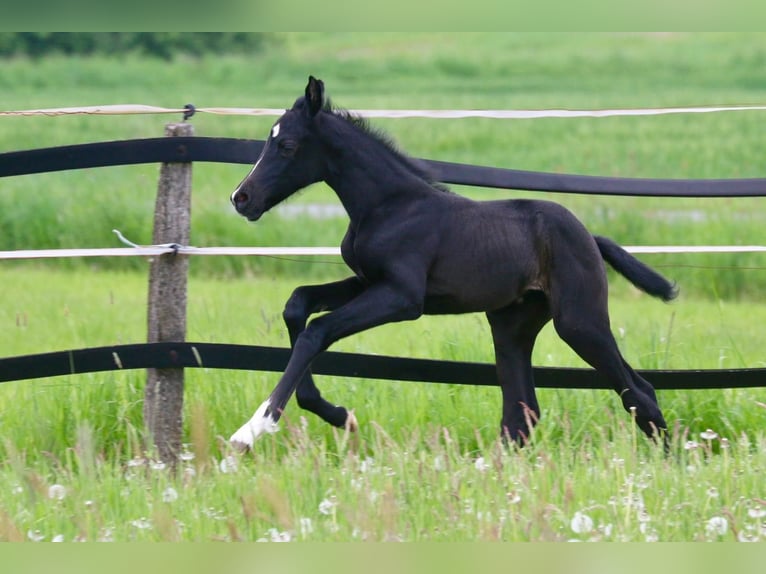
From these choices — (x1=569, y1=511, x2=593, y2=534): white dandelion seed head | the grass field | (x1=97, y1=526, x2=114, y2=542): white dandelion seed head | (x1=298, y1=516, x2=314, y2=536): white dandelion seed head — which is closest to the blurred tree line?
the grass field

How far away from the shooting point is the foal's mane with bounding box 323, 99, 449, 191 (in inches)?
194

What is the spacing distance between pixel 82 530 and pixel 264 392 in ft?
6.56

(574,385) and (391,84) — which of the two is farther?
(391,84)

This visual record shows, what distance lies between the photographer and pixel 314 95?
187 inches

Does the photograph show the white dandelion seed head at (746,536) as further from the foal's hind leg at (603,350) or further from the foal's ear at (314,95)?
the foal's ear at (314,95)

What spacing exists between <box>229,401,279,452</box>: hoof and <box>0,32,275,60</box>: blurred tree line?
1636 centimetres

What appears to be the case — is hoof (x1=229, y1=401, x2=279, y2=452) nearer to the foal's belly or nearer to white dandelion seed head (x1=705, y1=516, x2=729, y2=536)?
the foal's belly

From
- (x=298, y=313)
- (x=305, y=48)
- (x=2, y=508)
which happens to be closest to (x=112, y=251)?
(x=298, y=313)

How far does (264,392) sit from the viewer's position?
18.6 ft

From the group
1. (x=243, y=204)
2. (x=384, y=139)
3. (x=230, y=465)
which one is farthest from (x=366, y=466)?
(x=384, y=139)

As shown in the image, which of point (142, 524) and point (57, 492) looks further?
point (57, 492)

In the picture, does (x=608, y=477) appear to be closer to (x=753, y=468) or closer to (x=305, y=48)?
(x=753, y=468)

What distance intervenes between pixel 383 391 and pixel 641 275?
1.38 metres

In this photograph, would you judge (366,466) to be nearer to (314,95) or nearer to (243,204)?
(243,204)
